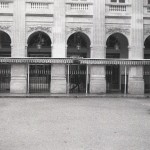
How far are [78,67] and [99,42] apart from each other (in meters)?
2.59

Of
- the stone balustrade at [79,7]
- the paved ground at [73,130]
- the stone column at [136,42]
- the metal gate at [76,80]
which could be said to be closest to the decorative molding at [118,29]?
the stone column at [136,42]

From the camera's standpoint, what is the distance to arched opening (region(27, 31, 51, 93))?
24547 millimetres

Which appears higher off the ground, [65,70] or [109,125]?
[65,70]

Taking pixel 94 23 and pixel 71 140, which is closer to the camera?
pixel 71 140

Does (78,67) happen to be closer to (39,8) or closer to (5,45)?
(39,8)

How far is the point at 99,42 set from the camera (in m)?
23.6

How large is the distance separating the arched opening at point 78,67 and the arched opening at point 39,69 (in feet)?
6.32

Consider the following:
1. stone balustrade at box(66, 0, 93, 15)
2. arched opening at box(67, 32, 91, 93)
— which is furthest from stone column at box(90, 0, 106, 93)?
arched opening at box(67, 32, 91, 93)

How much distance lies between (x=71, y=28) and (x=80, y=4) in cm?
199

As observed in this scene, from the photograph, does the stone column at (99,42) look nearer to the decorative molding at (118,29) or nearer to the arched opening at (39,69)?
the decorative molding at (118,29)

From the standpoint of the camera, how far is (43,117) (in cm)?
1234

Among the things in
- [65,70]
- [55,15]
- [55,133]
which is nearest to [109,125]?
[55,133]

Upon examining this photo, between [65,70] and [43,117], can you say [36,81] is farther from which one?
[43,117]

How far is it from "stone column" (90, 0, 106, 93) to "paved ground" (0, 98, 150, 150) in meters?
9.42
